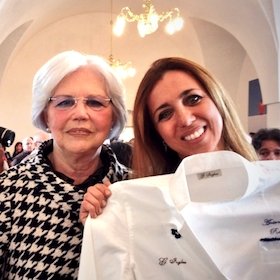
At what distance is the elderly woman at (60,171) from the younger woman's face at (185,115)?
27 cm

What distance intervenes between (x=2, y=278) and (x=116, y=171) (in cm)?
67

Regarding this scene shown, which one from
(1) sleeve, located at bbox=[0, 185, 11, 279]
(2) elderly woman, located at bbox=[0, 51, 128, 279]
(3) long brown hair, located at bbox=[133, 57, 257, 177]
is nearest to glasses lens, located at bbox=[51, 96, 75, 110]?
(2) elderly woman, located at bbox=[0, 51, 128, 279]

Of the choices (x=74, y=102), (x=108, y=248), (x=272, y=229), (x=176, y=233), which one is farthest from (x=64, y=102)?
(x=272, y=229)

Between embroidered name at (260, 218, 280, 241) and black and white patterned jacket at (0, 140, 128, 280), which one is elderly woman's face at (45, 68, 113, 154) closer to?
black and white patterned jacket at (0, 140, 128, 280)

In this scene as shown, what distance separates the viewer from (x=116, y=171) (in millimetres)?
1926

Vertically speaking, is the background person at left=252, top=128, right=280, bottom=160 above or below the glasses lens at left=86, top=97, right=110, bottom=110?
below

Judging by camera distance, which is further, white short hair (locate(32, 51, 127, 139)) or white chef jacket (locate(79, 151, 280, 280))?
white short hair (locate(32, 51, 127, 139))

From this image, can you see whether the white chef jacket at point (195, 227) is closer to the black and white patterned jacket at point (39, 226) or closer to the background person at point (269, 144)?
the black and white patterned jacket at point (39, 226)

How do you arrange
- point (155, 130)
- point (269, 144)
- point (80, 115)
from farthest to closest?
1. point (269, 144)
2. point (155, 130)
3. point (80, 115)

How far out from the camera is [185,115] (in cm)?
162

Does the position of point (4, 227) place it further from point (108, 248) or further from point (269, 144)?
point (269, 144)

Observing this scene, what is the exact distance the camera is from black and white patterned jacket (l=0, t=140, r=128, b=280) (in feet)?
5.38

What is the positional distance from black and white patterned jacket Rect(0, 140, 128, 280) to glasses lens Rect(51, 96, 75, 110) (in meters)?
0.29

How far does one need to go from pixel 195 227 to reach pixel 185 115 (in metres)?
0.48
